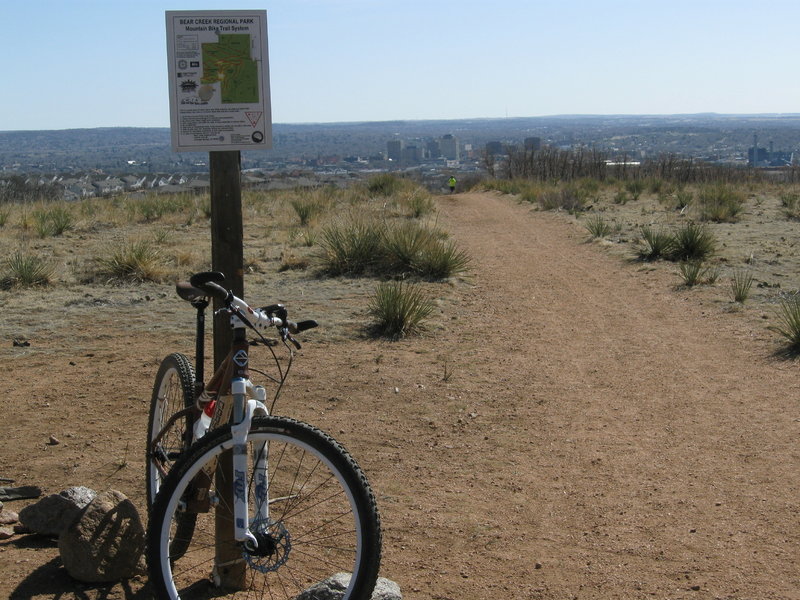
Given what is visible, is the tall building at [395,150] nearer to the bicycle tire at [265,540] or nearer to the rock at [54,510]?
the rock at [54,510]

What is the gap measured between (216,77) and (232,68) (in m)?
0.07

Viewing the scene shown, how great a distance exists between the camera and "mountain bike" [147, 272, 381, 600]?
3059 mm

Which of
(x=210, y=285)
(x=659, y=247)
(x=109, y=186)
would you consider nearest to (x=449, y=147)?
(x=109, y=186)

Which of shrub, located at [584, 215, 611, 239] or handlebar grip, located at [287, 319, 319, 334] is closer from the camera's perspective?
handlebar grip, located at [287, 319, 319, 334]

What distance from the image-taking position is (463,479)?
5.16m

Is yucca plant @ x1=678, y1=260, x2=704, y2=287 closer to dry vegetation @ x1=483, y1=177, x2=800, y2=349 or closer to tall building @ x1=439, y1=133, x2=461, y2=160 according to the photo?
dry vegetation @ x1=483, y1=177, x2=800, y2=349

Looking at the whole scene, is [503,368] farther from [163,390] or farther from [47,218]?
[47,218]

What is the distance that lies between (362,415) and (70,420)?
1867 millimetres

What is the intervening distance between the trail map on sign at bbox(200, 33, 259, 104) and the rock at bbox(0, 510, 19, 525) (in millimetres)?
2233

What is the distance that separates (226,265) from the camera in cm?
384

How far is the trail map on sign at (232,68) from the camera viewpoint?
12.2 ft

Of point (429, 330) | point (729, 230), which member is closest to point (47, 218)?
point (429, 330)

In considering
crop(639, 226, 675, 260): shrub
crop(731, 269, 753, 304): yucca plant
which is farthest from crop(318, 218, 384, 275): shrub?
crop(731, 269, 753, 304): yucca plant

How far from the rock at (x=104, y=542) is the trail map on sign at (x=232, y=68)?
1702 millimetres
